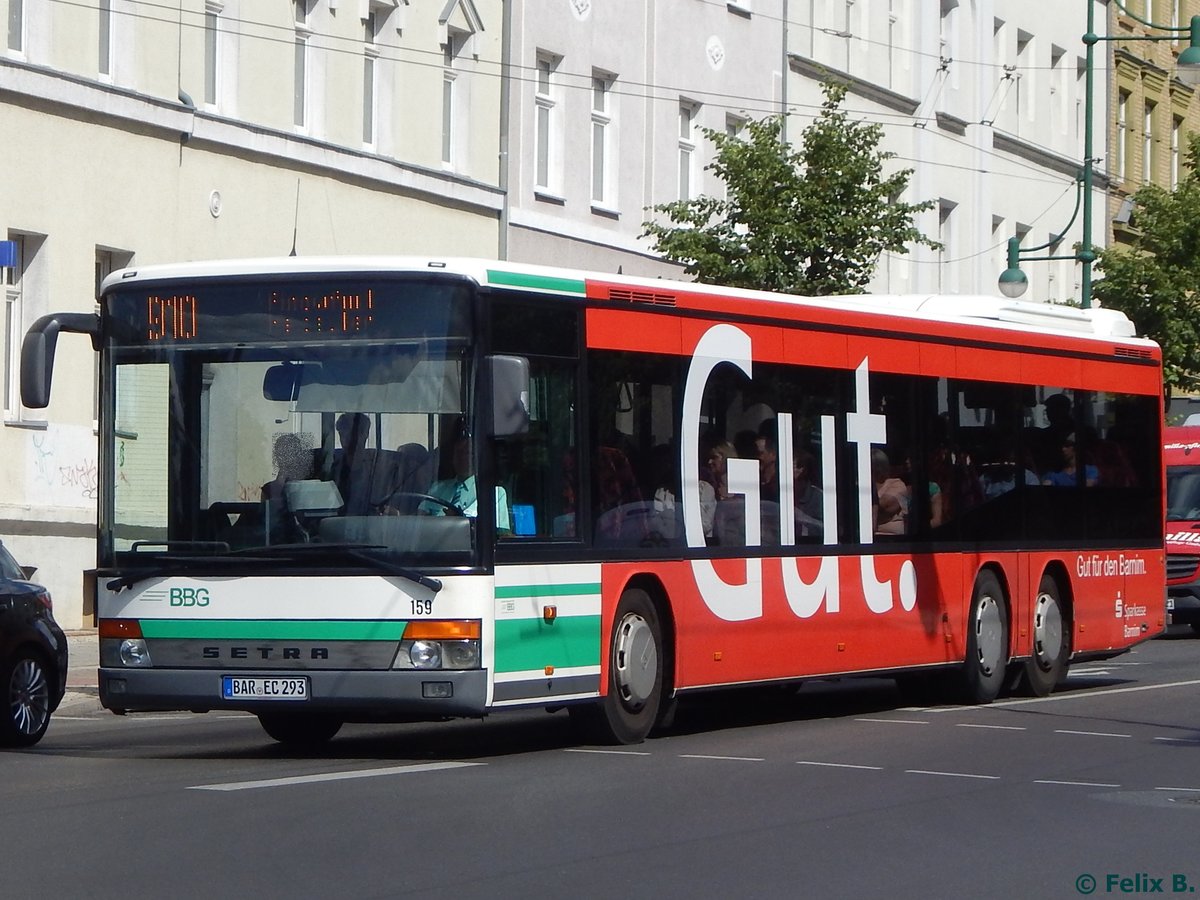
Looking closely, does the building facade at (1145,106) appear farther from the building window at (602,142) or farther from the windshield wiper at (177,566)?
the windshield wiper at (177,566)

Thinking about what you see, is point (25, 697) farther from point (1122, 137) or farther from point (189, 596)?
point (1122, 137)

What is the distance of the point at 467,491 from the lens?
13047 millimetres

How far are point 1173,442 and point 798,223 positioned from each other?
21.5ft

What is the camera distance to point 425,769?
12.9 m

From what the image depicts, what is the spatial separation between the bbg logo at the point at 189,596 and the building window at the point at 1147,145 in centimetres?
4934

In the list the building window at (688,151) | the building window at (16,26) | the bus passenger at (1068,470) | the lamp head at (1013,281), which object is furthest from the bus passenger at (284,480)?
the building window at (688,151)

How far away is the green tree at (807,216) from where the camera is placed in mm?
30828

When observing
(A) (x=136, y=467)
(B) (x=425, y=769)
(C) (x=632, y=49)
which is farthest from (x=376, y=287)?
(C) (x=632, y=49)

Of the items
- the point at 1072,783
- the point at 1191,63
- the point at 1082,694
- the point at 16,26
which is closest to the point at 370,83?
the point at 16,26

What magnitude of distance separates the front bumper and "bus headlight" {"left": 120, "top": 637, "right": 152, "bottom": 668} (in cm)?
4

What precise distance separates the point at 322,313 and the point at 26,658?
3.17 meters

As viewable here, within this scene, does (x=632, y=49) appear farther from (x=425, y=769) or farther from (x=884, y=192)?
(x=425, y=769)

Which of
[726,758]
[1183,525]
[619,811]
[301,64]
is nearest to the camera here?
[619,811]

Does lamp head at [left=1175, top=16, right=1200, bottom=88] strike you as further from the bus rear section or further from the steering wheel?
the steering wheel
